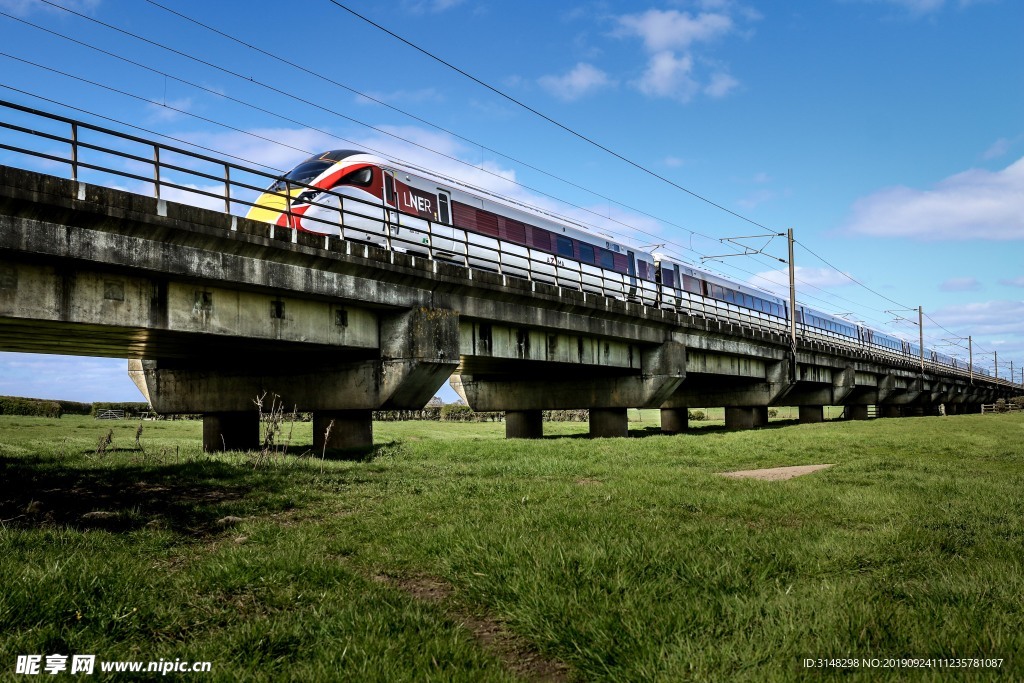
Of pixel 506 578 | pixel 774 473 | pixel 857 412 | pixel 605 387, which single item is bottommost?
pixel 857 412

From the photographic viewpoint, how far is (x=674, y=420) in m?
36.8

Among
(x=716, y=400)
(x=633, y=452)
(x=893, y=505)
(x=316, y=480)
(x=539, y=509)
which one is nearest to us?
(x=539, y=509)

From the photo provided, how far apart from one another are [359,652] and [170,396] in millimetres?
19202

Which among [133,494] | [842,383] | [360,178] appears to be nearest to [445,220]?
[360,178]

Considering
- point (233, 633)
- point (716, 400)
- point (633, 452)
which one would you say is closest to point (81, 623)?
point (233, 633)

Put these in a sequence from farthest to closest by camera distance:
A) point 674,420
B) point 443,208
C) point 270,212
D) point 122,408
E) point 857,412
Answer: point 857,412 → point 122,408 → point 674,420 → point 443,208 → point 270,212

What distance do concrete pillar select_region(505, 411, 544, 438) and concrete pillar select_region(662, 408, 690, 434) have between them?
9.38 m

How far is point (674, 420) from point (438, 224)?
2265 cm

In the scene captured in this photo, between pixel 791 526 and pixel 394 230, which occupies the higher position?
pixel 394 230

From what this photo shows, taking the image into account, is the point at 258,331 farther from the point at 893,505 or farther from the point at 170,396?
the point at 893,505

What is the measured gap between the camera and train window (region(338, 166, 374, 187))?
19922 millimetres

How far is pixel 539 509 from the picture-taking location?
7.91 metres

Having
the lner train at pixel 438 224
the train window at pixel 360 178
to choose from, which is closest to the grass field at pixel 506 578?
the lner train at pixel 438 224

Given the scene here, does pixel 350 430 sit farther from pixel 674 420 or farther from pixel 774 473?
pixel 674 420
